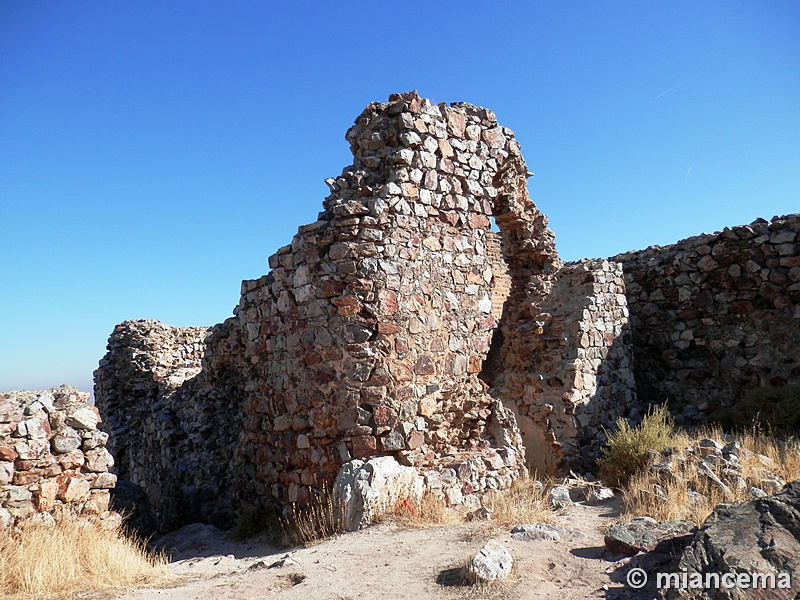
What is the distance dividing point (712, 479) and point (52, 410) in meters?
6.10

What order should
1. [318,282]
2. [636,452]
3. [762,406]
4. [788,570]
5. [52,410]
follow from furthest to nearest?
[762,406]
[636,452]
[318,282]
[52,410]
[788,570]

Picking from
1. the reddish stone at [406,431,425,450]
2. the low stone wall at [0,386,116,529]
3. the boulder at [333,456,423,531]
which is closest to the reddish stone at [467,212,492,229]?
the reddish stone at [406,431,425,450]

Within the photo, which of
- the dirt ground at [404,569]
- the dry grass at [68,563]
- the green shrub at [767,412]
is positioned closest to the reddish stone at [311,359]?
the dirt ground at [404,569]

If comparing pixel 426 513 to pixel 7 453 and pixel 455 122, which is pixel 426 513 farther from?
pixel 455 122

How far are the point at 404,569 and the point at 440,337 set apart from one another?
8.79 ft

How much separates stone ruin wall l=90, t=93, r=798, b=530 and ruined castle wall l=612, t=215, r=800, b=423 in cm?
3

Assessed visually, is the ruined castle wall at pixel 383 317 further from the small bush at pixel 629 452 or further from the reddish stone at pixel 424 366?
the small bush at pixel 629 452

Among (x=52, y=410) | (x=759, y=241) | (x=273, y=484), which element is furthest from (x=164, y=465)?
(x=759, y=241)

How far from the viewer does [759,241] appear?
9.41m

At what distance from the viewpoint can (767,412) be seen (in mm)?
8227

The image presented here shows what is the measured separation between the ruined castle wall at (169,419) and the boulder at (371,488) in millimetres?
2906

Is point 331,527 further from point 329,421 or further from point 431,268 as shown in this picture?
point 431,268

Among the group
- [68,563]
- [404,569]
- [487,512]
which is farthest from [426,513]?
[68,563]

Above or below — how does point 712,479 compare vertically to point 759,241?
below
